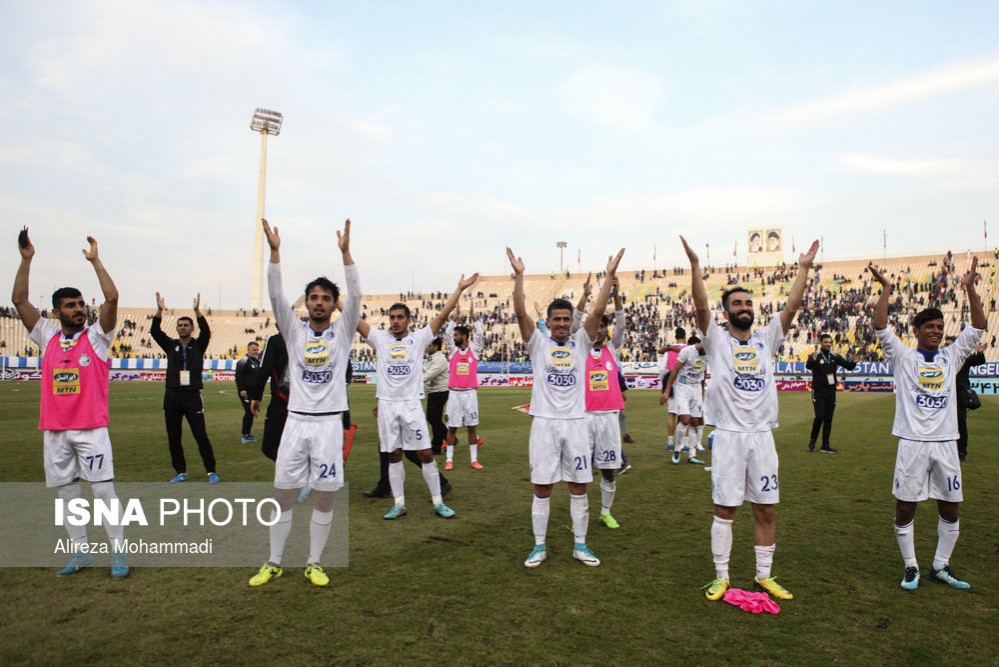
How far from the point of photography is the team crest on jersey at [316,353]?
19.5ft

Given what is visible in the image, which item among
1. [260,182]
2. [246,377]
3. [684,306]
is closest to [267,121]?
[260,182]

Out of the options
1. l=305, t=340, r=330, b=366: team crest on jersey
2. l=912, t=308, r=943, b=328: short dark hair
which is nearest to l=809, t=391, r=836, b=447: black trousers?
l=912, t=308, r=943, b=328: short dark hair

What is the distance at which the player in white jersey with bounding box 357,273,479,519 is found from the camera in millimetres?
8164

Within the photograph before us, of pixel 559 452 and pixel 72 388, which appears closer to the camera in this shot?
pixel 72 388

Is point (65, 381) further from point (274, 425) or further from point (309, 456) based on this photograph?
point (274, 425)

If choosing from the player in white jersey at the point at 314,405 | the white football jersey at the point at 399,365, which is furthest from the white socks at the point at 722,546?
the white football jersey at the point at 399,365

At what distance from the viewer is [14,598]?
17.6ft

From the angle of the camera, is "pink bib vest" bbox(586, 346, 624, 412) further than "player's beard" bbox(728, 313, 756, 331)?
Yes

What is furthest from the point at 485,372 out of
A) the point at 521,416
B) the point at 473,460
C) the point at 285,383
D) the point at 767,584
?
the point at 767,584

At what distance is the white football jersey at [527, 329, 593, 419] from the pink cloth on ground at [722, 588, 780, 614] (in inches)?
82.1

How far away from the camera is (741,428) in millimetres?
5543

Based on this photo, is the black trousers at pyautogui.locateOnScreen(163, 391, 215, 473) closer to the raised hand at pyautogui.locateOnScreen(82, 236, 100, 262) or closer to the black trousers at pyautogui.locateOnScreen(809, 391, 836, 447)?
the raised hand at pyautogui.locateOnScreen(82, 236, 100, 262)

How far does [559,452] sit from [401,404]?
2.66 metres

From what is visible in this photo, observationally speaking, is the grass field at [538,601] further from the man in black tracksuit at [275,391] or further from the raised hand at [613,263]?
the raised hand at [613,263]
